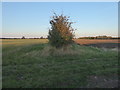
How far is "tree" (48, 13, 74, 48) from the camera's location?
927 centimetres

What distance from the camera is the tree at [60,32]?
30.4 feet

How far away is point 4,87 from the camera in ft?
10.9

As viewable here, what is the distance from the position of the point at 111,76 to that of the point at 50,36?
625 centimetres

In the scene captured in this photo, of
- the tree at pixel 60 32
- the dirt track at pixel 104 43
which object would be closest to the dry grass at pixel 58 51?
the tree at pixel 60 32

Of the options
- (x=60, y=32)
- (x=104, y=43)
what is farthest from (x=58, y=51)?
(x=104, y=43)

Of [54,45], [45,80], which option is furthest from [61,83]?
[54,45]

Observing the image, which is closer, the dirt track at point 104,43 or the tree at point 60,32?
the tree at point 60,32

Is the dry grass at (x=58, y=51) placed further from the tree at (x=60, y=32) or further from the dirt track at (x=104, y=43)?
the dirt track at (x=104, y=43)

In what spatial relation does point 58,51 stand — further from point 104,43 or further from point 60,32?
point 104,43

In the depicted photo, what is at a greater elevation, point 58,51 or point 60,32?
point 60,32

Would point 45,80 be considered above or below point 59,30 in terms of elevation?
below

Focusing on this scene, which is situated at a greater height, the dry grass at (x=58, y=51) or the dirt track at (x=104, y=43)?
the dirt track at (x=104, y=43)

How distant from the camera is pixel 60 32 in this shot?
30.5 feet

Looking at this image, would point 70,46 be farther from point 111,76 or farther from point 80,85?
point 80,85
